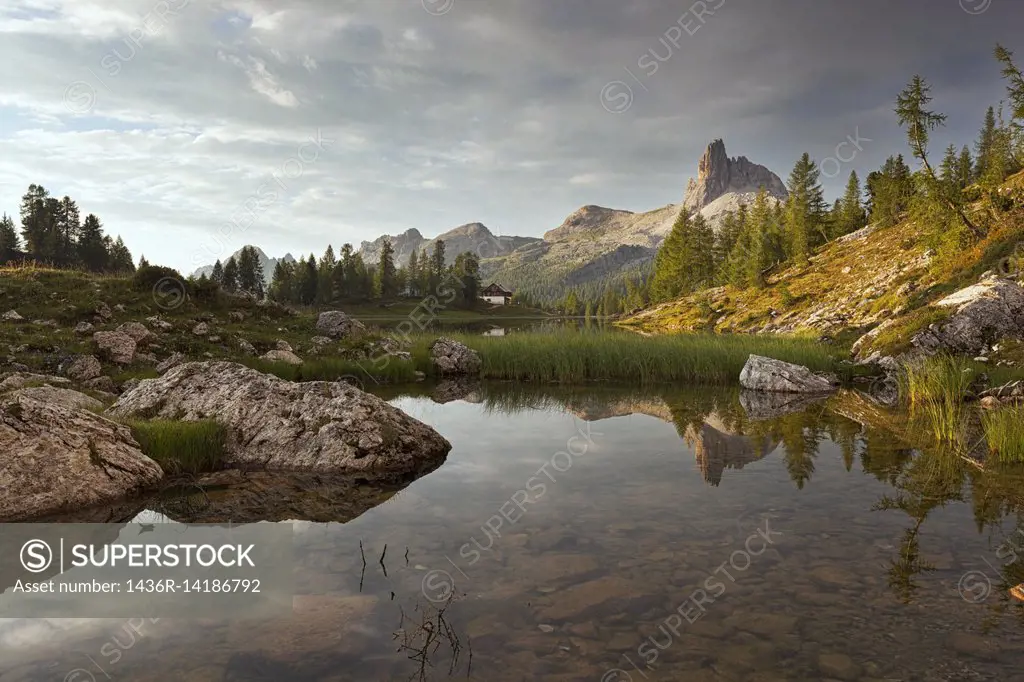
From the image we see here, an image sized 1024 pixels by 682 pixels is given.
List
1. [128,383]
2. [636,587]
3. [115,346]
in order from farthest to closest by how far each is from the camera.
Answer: [115,346] < [128,383] < [636,587]

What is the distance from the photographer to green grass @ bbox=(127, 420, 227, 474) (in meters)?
9.95

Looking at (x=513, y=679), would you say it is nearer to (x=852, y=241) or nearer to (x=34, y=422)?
(x=34, y=422)

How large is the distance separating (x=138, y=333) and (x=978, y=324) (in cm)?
3747

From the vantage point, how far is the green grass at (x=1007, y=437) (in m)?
11.0

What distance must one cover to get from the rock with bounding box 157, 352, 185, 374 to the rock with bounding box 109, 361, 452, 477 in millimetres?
7642

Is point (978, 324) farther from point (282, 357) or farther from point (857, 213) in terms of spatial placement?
point (857, 213)

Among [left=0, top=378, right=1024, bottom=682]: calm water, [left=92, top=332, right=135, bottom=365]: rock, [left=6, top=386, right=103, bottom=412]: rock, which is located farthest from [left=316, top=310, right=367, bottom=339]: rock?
[left=0, top=378, right=1024, bottom=682]: calm water

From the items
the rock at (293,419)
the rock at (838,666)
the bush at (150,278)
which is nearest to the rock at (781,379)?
the rock at (293,419)

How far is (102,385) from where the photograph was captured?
16781mm

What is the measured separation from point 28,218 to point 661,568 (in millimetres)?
107388

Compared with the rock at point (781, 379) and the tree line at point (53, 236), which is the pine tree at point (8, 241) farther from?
the rock at point (781, 379)

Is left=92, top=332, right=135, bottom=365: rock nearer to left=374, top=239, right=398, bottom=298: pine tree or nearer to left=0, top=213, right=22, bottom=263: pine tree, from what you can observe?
left=0, top=213, right=22, bottom=263: pine tree

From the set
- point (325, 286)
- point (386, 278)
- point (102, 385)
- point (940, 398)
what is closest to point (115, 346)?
point (102, 385)

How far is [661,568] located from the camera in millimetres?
6465
